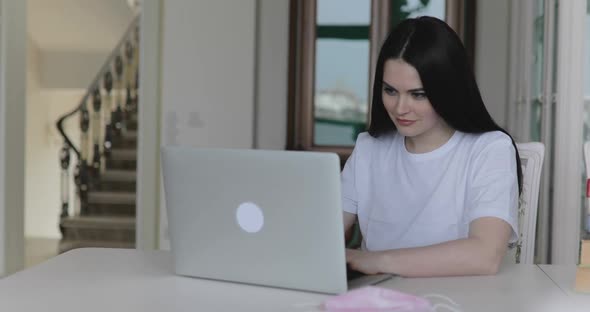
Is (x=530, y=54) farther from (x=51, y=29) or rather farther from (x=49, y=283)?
(x=51, y=29)

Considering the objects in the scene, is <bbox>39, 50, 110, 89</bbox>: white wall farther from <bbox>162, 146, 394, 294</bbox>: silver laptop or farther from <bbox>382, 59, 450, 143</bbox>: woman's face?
<bbox>162, 146, 394, 294</bbox>: silver laptop

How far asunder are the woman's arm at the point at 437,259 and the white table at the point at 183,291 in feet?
0.07

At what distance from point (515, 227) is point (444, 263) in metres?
0.26

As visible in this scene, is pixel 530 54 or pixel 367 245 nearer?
pixel 367 245

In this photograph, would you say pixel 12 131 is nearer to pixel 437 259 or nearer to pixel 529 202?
pixel 529 202

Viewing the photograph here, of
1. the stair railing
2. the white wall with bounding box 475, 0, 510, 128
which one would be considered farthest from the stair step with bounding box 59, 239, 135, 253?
the white wall with bounding box 475, 0, 510, 128

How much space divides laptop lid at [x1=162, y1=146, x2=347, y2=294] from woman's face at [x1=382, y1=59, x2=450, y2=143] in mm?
569

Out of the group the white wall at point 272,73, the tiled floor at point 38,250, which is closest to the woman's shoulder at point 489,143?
the white wall at point 272,73

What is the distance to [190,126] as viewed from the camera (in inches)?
182

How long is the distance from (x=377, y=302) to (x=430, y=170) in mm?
839

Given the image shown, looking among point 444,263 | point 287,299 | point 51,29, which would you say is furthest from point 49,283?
point 51,29

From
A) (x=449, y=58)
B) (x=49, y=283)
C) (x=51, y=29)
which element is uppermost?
(x=51, y=29)

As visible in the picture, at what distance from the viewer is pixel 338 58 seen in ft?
14.7

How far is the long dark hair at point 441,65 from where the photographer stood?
186 cm
